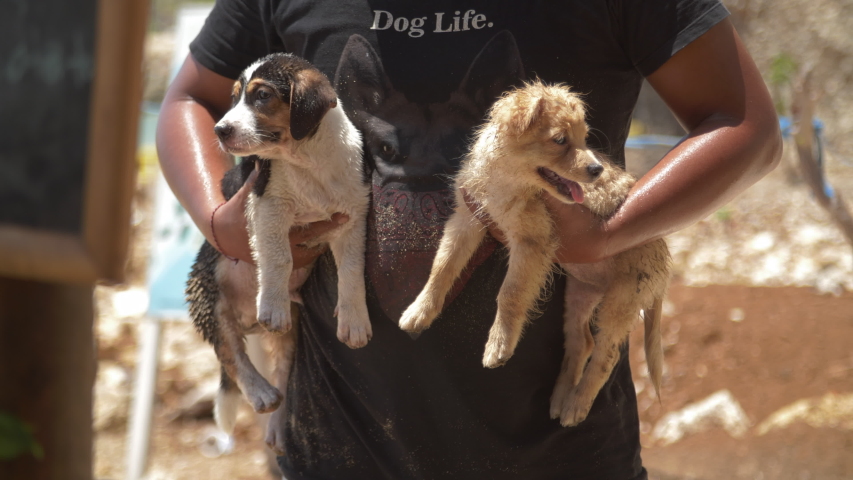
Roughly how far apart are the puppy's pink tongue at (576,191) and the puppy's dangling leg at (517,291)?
0.15 m

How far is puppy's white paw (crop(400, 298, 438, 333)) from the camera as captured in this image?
87.1 inches

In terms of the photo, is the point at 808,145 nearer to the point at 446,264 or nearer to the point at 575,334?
the point at 575,334

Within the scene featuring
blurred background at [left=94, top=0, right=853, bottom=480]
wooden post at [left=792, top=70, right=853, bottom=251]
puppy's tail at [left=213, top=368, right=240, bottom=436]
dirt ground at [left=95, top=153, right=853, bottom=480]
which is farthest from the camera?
dirt ground at [left=95, top=153, right=853, bottom=480]

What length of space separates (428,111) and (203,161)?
0.83 m

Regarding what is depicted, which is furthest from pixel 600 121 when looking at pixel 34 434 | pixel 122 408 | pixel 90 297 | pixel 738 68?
pixel 122 408

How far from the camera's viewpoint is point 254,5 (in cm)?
252

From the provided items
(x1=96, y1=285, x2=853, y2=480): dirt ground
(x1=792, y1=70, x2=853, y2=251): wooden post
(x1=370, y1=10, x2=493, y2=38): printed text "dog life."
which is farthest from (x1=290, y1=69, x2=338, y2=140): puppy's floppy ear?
(x1=96, y1=285, x2=853, y2=480): dirt ground

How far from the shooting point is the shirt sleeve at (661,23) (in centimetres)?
206

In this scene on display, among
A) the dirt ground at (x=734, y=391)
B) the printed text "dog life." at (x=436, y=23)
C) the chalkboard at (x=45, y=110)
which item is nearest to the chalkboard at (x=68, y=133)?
the chalkboard at (x=45, y=110)

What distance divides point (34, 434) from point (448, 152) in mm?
1269

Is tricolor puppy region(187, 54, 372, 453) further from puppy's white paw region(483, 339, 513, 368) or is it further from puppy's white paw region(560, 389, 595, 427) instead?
puppy's white paw region(560, 389, 595, 427)

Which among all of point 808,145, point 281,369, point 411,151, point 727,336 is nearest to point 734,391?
point 727,336

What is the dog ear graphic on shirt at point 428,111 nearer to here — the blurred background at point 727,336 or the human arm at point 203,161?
the human arm at point 203,161

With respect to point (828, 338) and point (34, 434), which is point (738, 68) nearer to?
point (34, 434)
